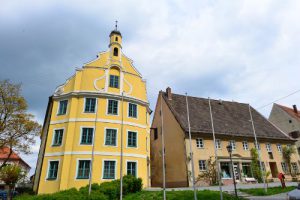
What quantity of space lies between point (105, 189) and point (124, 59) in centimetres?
1653

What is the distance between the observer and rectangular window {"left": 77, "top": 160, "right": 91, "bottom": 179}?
2162cm

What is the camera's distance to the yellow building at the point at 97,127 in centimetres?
2184

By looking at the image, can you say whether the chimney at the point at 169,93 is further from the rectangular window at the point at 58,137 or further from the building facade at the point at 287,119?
the building facade at the point at 287,119

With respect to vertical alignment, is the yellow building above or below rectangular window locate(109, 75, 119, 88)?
below

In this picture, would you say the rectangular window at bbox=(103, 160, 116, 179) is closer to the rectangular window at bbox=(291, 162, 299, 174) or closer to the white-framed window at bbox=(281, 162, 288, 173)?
the white-framed window at bbox=(281, 162, 288, 173)

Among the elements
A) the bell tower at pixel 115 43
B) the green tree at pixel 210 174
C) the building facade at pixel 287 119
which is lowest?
the green tree at pixel 210 174

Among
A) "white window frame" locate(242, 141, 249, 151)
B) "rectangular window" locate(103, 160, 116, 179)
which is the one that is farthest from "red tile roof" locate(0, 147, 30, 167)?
"white window frame" locate(242, 141, 249, 151)

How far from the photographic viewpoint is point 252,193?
19.1 meters

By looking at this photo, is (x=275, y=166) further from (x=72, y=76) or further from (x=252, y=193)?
(x=72, y=76)

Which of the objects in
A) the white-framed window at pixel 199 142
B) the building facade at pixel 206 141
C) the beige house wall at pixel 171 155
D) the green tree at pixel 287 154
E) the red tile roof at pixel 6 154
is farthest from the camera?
the green tree at pixel 287 154

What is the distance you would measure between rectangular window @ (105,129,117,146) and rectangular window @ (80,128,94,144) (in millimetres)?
1588

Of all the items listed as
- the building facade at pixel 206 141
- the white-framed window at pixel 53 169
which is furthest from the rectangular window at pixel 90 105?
the building facade at pixel 206 141

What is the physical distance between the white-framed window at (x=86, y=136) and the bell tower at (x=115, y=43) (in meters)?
10.1

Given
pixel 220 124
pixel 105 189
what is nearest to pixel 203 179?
pixel 220 124
